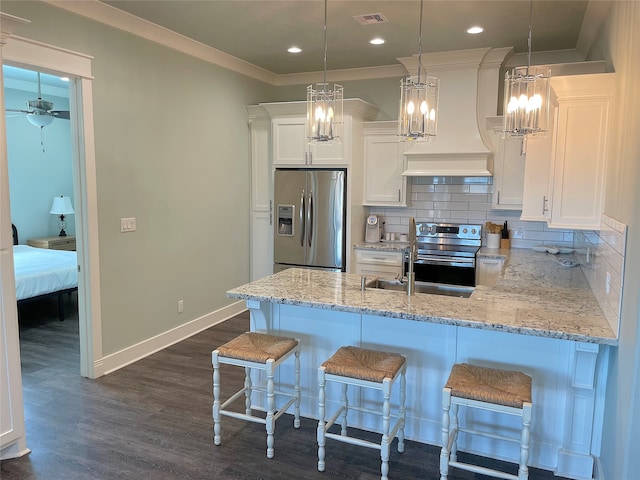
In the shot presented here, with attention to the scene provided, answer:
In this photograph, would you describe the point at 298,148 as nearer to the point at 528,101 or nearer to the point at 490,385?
the point at 528,101

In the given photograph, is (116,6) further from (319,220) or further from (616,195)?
(616,195)

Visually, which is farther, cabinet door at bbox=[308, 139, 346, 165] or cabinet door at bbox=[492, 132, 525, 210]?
cabinet door at bbox=[308, 139, 346, 165]

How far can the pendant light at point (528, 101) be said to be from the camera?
2436mm

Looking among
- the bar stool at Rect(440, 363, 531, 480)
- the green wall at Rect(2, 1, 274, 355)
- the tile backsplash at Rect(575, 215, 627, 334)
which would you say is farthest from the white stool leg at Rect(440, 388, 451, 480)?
the green wall at Rect(2, 1, 274, 355)

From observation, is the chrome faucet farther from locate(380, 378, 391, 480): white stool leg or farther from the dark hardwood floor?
the dark hardwood floor

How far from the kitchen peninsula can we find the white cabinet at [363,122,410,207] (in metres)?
2.19

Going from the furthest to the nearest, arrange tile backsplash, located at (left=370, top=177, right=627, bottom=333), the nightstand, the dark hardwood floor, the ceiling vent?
1. the nightstand
2. tile backsplash, located at (left=370, top=177, right=627, bottom=333)
3. the ceiling vent
4. the dark hardwood floor

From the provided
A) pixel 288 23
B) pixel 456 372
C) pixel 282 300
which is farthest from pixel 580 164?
pixel 288 23

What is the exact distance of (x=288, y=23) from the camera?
12.8 ft

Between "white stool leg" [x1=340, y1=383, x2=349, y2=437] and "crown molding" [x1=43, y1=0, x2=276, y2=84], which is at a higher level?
"crown molding" [x1=43, y1=0, x2=276, y2=84]

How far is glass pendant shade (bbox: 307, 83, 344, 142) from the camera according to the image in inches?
109

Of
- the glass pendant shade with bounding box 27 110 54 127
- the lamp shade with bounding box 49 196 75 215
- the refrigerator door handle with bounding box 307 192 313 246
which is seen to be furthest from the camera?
the lamp shade with bounding box 49 196 75 215

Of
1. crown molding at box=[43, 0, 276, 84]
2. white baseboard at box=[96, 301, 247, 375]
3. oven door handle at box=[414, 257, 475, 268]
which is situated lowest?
white baseboard at box=[96, 301, 247, 375]

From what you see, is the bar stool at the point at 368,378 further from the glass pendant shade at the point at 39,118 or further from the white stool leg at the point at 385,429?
the glass pendant shade at the point at 39,118
